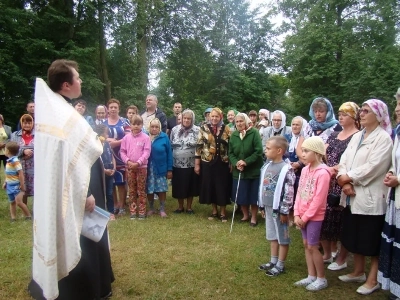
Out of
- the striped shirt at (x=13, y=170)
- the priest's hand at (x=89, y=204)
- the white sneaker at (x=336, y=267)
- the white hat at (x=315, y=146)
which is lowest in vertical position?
the white sneaker at (x=336, y=267)

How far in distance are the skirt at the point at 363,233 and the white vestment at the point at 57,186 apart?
264 cm

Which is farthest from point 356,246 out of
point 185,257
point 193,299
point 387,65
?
point 387,65

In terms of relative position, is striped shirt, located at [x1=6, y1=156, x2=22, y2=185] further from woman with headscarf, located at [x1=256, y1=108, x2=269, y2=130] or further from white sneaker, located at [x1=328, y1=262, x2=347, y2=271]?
white sneaker, located at [x1=328, y1=262, x2=347, y2=271]

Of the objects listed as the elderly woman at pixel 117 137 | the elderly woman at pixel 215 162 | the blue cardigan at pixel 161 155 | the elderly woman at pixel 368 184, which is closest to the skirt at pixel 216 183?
the elderly woman at pixel 215 162

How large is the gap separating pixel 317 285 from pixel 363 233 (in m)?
0.71

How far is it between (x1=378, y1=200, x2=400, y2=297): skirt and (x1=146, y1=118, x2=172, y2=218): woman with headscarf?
4068 millimetres

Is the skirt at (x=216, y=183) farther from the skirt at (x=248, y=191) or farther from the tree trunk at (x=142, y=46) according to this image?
the tree trunk at (x=142, y=46)

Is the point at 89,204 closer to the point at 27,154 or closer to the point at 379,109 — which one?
the point at 379,109

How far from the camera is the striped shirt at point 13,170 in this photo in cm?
625

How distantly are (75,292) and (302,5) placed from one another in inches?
934

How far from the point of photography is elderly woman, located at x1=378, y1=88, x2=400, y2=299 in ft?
10.7

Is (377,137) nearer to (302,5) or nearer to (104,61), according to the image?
(104,61)

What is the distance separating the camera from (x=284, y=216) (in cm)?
402

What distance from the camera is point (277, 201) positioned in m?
4.04
